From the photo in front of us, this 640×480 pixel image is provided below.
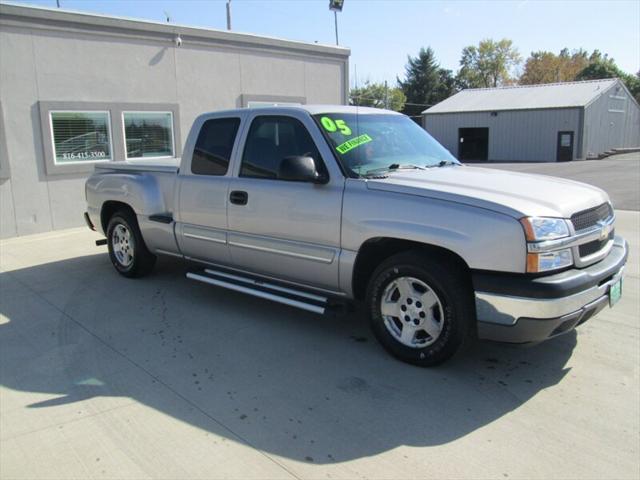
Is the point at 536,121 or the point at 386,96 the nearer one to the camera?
the point at 536,121

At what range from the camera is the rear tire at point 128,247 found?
21.8ft

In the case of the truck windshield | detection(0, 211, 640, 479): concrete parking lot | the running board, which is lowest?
detection(0, 211, 640, 479): concrete parking lot

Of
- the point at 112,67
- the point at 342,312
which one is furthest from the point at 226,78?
the point at 342,312

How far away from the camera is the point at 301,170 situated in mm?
4441

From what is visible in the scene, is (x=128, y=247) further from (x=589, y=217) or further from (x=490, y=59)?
(x=490, y=59)

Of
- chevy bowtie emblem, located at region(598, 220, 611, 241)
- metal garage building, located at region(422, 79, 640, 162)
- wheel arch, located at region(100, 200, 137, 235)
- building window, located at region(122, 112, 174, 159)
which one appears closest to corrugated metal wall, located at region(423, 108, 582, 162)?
metal garage building, located at region(422, 79, 640, 162)

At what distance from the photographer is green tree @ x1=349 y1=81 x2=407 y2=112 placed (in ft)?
211

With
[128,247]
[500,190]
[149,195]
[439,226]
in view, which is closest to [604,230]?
[500,190]

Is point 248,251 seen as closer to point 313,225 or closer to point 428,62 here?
point 313,225

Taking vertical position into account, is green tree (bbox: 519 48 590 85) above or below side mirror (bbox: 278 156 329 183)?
above

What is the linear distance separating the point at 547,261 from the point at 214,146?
347 cm

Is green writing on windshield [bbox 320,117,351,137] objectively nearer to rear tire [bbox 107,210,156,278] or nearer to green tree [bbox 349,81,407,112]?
rear tire [bbox 107,210,156,278]

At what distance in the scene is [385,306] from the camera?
4.30 meters

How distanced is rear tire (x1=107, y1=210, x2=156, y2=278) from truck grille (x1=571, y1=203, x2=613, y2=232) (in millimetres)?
4760
